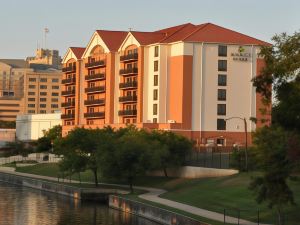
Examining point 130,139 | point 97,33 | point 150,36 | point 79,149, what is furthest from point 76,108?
point 130,139

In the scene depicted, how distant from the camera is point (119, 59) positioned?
143 m

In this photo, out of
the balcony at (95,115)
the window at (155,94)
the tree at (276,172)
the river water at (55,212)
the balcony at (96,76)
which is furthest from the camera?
the balcony at (96,76)

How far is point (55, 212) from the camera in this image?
6806 cm

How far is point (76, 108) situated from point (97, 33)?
1970 centimetres

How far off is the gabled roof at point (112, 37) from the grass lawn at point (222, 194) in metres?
57.8

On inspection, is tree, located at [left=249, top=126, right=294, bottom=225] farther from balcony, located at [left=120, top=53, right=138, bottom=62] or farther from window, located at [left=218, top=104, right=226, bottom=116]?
balcony, located at [left=120, top=53, right=138, bottom=62]

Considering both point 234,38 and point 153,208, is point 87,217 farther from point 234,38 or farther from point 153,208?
point 234,38

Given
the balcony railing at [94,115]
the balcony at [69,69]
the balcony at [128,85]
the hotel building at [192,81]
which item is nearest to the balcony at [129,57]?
the hotel building at [192,81]

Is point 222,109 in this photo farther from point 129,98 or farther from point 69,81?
point 69,81

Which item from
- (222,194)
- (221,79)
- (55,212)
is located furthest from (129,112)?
(222,194)

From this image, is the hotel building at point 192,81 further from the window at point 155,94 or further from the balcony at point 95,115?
the balcony at point 95,115

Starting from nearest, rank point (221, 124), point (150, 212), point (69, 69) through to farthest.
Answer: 1. point (150, 212)
2. point (221, 124)
3. point (69, 69)

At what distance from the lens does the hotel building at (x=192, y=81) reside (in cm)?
12506

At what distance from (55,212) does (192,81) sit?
6123cm
